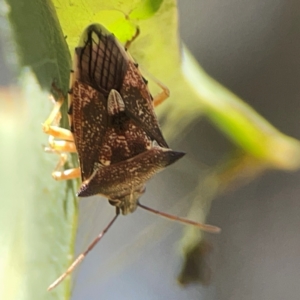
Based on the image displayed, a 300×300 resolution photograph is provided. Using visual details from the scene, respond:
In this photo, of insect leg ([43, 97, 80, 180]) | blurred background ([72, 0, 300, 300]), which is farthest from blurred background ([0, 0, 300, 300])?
insect leg ([43, 97, 80, 180])

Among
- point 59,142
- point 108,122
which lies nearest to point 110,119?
point 108,122

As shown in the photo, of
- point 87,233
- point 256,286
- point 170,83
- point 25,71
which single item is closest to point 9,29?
point 25,71

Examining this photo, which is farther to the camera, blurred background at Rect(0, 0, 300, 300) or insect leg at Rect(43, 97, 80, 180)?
blurred background at Rect(0, 0, 300, 300)

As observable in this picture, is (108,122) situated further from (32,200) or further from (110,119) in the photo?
(32,200)

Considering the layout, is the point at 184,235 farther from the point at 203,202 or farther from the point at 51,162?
the point at 51,162

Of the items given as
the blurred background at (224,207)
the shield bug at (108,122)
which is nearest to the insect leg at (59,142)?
the shield bug at (108,122)

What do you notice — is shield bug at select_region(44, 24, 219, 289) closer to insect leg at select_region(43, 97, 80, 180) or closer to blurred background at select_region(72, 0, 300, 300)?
insect leg at select_region(43, 97, 80, 180)
